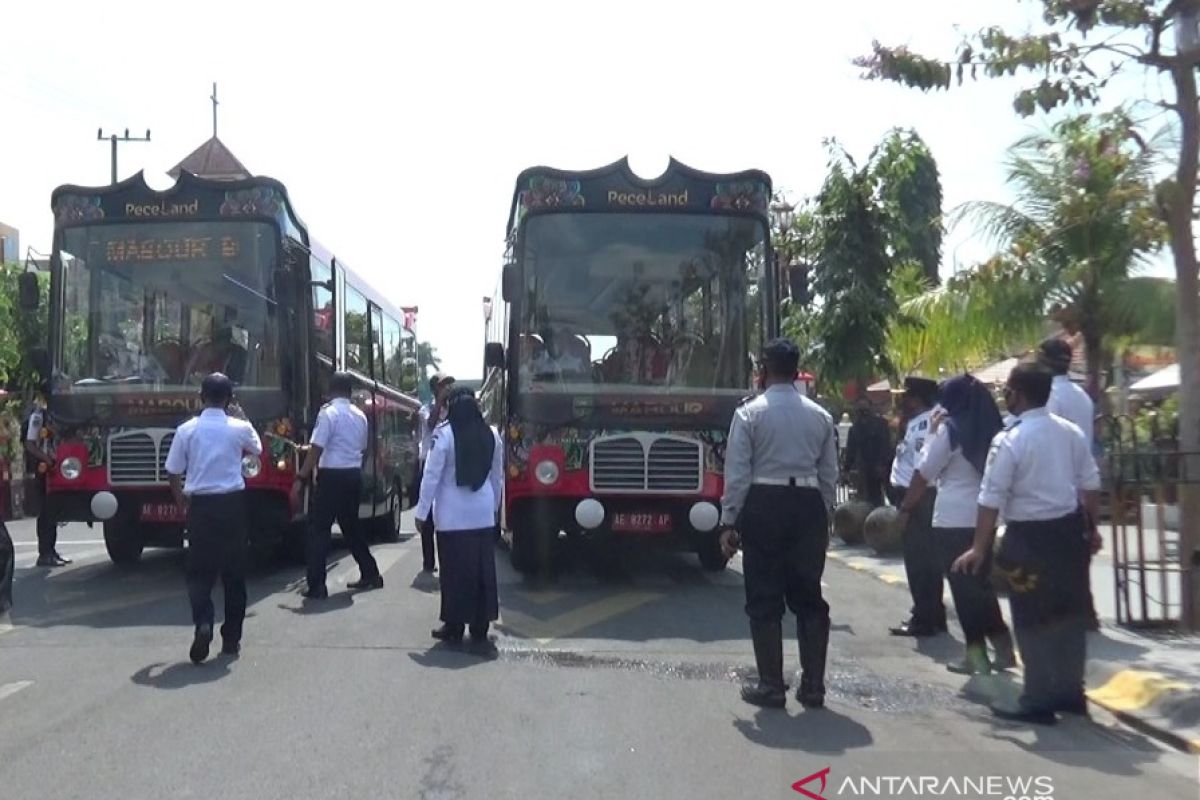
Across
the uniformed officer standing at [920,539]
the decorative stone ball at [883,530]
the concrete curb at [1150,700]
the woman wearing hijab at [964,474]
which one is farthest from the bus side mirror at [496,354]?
the concrete curb at [1150,700]

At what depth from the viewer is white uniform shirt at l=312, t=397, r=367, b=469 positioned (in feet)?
38.8

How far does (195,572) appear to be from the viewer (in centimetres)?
900

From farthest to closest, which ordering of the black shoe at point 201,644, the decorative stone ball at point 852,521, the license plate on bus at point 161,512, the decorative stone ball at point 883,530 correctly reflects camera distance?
the decorative stone ball at point 852,521 → the decorative stone ball at point 883,530 → the license plate on bus at point 161,512 → the black shoe at point 201,644

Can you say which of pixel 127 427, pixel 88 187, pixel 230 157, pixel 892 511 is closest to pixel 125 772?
pixel 127 427

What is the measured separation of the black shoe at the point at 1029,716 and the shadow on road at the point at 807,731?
0.80 meters

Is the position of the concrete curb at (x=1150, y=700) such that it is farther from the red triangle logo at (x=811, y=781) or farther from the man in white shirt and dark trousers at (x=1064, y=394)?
the red triangle logo at (x=811, y=781)

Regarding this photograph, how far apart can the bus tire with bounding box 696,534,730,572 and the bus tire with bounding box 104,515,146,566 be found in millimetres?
5140

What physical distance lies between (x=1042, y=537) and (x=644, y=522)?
5216 millimetres

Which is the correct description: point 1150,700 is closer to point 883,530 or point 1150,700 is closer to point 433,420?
point 883,530

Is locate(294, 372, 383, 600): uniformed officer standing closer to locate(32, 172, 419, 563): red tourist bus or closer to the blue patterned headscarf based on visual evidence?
locate(32, 172, 419, 563): red tourist bus

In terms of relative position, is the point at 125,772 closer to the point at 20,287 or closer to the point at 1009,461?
the point at 1009,461

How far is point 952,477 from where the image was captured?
338 inches

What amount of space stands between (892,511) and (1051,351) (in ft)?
21.0

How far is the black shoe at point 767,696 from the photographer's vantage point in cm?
753
